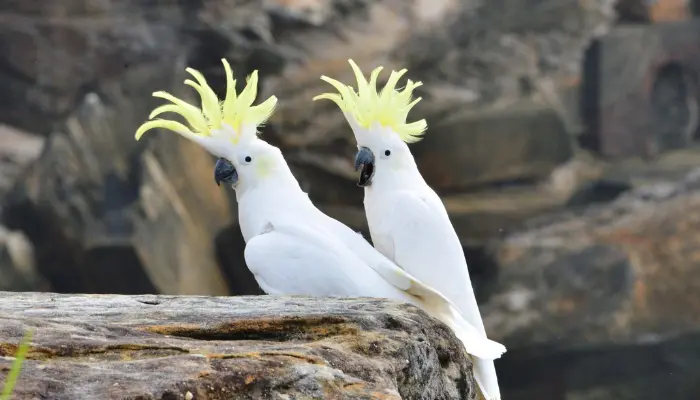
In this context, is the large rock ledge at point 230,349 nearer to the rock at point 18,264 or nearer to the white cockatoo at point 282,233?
the white cockatoo at point 282,233

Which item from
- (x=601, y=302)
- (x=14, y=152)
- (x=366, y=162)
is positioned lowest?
(x=366, y=162)

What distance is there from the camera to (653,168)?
580 cm

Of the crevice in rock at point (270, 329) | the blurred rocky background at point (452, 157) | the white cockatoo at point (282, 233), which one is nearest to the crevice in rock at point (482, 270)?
the blurred rocky background at point (452, 157)

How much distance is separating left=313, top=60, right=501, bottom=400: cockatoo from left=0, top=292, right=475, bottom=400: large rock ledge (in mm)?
651

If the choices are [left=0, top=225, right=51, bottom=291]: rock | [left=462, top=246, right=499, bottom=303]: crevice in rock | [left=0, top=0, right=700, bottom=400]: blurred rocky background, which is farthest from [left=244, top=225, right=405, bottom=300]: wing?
[left=0, top=225, right=51, bottom=291]: rock

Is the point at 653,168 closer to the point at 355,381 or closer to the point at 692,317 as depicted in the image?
the point at 692,317

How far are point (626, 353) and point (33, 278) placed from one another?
3.70m

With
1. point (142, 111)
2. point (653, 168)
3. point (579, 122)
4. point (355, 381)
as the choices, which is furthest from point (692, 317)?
point (355, 381)

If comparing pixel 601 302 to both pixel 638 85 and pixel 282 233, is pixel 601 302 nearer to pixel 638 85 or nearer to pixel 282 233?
pixel 638 85

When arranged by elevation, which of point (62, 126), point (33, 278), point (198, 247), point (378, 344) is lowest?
→ point (378, 344)

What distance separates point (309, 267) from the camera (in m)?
2.52

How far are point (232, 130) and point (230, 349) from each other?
1255mm

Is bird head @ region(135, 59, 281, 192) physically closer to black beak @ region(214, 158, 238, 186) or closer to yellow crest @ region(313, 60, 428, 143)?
black beak @ region(214, 158, 238, 186)

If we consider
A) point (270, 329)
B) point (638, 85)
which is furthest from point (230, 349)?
point (638, 85)
